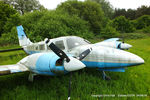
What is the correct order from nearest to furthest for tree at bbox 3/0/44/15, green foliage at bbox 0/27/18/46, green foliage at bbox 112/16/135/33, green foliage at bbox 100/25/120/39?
green foliage at bbox 0/27/18/46 → green foliage at bbox 100/25/120/39 → green foliage at bbox 112/16/135/33 → tree at bbox 3/0/44/15

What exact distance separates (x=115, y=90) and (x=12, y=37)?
19.1 metres

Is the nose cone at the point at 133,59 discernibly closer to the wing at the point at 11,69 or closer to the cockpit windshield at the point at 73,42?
the cockpit windshield at the point at 73,42

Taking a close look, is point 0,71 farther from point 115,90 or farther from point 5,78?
point 115,90

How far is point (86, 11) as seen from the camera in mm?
26156

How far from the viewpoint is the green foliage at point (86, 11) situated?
2497 cm

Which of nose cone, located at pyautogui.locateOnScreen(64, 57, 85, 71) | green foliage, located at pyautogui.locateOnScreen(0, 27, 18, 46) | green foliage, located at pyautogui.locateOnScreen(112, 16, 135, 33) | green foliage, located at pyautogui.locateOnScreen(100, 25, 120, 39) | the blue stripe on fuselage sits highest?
green foliage, located at pyautogui.locateOnScreen(112, 16, 135, 33)

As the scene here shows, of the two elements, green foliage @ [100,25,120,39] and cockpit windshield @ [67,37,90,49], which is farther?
green foliage @ [100,25,120,39]

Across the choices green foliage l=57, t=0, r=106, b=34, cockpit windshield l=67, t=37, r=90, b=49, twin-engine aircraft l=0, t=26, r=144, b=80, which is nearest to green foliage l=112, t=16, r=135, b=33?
green foliage l=57, t=0, r=106, b=34

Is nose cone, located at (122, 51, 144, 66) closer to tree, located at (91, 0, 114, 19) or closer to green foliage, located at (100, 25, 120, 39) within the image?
green foliage, located at (100, 25, 120, 39)

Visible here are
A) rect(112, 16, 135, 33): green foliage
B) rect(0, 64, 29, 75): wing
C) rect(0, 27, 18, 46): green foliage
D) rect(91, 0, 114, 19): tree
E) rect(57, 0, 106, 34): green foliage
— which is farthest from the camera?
rect(91, 0, 114, 19): tree

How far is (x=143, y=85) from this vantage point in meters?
4.38

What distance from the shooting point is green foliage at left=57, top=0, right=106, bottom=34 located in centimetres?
2497

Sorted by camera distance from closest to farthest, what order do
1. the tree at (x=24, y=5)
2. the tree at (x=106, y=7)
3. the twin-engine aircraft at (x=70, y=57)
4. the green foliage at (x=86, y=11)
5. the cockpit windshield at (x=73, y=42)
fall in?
the twin-engine aircraft at (x=70, y=57) < the cockpit windshield at (x=73, y=42) < the green foliage at (x=86, y=11) < the tree at (x=24, y=5) < the tree at (x=106, y=7)

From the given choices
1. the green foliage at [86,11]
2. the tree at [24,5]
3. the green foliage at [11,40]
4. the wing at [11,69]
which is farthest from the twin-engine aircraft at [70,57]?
the tree at [24,5]
